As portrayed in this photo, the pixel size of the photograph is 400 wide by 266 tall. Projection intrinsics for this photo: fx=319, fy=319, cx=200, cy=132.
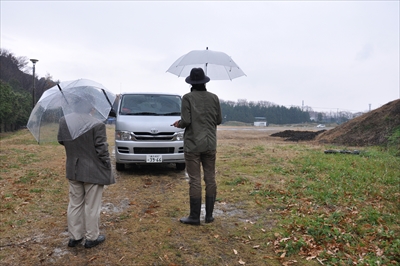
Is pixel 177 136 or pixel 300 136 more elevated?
pixel 177 136

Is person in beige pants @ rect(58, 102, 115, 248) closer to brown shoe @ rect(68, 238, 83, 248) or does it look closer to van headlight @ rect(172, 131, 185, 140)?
brown shoe @ rect(68, 238, 83, 248)

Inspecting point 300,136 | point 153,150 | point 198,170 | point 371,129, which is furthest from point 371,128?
point 198,170

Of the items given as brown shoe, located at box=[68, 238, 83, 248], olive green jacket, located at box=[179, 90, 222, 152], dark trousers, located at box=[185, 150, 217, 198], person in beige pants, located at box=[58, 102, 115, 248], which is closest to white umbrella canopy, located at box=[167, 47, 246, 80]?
olive green jacket, located at box=[179, 90, 222, 152]

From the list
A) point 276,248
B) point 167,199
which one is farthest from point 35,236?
point 276,248

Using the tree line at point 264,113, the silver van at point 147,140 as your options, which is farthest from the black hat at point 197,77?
the tree line at point 264,113

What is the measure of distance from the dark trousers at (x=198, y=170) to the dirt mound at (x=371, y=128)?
43.1ft

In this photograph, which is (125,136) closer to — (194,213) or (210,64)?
(210,64)

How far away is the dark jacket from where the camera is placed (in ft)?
11.5

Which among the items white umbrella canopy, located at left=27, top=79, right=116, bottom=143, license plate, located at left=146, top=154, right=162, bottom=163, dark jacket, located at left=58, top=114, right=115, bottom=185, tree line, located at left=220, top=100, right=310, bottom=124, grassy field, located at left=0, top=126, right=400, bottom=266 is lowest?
grassy field, located at left=0, top=126, right=400, bottom=266

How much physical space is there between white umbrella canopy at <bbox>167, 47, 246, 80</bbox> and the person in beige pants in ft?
9.63

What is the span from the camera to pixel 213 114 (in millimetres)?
4289

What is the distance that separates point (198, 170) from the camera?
431 cm

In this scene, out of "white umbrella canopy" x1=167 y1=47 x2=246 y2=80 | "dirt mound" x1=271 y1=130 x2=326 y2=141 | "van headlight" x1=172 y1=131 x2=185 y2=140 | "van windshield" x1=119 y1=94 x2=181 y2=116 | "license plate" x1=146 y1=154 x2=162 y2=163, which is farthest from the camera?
"dirt mound" x1=271 y1=130 x2=326 y2=141

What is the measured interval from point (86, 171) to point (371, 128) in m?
17.0
